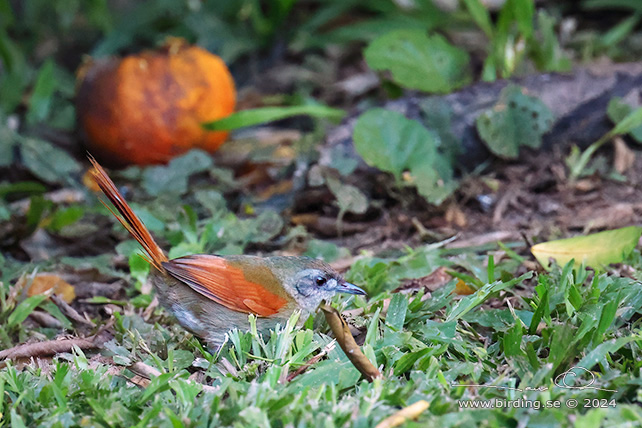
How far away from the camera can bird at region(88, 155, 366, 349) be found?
3.05 m

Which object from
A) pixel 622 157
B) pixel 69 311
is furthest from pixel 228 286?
pixel 622 157

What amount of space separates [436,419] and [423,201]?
2565mm

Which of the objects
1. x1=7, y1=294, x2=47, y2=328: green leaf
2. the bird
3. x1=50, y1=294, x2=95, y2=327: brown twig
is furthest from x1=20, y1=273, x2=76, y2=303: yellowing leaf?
the bird

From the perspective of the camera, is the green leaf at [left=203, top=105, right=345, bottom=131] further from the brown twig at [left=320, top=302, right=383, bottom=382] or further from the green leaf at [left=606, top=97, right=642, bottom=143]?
the brown twig at [left=320, top=302, right=383, bottom=382]

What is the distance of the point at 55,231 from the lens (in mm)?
4637

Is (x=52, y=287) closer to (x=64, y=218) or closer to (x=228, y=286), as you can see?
(x=64, y=218)

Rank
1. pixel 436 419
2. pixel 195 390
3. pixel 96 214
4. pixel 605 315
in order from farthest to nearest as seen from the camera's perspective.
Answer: pixel 96 214, pixel 605 315, pixel 195 390, pixel 436 419

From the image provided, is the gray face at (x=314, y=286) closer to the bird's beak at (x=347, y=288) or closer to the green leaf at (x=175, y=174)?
the bird's beak at (x=347, y=288)

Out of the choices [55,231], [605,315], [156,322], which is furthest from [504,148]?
[55,231]

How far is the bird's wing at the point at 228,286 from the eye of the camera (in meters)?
3.06

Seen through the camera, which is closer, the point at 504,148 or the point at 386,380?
the point at 386,380

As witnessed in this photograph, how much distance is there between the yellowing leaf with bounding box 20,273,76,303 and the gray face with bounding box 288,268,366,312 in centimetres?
136

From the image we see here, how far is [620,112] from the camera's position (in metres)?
4.89

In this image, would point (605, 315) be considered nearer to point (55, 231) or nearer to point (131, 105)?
point (55, 231)
